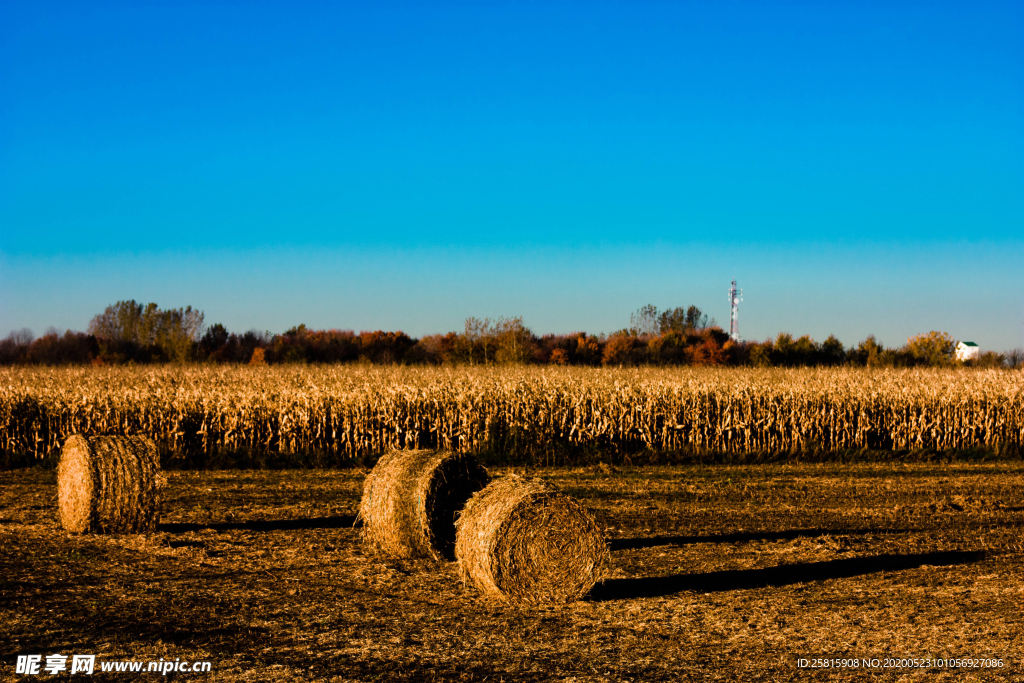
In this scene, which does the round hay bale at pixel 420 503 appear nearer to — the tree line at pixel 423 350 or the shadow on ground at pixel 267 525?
the shadow on ground at pixel 267 525

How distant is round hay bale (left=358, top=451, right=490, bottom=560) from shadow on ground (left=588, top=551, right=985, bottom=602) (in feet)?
6.74

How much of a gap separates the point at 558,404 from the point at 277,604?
1384 centimetres

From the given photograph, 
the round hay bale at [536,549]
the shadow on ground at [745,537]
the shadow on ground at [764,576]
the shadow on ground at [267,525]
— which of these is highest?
the round hay bale at [536,549]

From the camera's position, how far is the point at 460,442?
21.6 m

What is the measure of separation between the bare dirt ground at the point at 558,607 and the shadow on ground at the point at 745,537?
51 millimetres

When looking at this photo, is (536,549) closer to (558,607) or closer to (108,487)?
(558,607)

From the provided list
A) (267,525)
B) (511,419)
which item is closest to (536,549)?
(267,525)

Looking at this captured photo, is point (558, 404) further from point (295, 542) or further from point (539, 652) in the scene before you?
point (539, 652)

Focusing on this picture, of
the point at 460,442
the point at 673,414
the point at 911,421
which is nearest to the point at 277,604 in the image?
the point at 460,442

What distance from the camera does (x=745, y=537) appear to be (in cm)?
1171

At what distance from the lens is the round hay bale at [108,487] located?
1146 cm

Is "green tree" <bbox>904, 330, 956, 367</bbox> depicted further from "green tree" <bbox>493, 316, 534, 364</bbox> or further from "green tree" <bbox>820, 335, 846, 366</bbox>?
"green tree" <bbox>493, 316, 534, 364</bbox>

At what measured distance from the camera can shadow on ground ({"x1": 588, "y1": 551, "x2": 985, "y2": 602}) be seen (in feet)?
29.5

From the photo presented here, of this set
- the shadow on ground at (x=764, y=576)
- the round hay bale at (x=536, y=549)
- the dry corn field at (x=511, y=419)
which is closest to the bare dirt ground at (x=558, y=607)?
the shadow on ground at (x=764, y=576)
